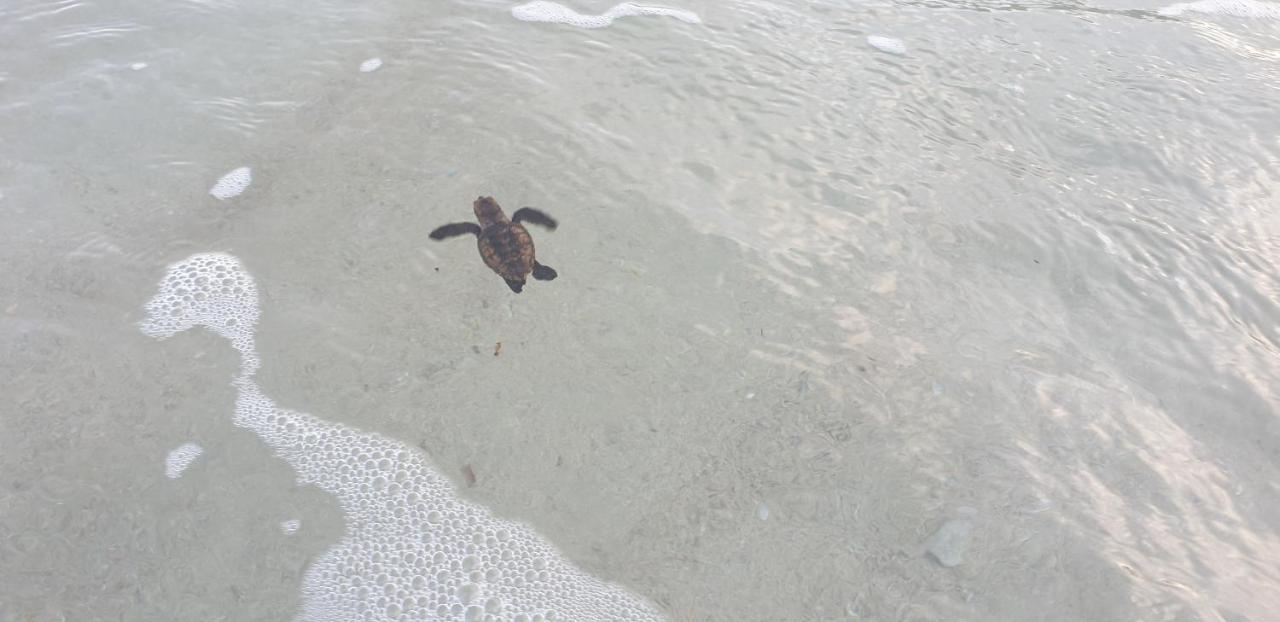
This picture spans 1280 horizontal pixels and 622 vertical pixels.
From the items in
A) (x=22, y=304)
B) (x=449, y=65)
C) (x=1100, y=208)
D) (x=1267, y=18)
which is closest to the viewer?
(x=22, y=304)

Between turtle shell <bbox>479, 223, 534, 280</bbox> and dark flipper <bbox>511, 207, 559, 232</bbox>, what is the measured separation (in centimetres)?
16

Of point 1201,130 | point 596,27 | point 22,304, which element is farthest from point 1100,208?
point 22,304

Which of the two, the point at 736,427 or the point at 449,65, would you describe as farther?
the point at 449,65

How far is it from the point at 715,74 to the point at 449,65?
1.41m

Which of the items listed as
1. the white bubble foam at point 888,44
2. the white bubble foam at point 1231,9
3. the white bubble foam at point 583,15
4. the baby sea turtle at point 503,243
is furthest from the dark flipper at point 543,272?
the white bubble foam at point 1231,9

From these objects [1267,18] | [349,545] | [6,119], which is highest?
[1267,18]

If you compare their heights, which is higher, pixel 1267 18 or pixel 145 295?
pixel 1267 18

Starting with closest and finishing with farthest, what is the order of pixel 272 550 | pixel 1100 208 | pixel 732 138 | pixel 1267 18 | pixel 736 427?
pixel 272 550
pixel 736 427
pixel 1100 208
pixel 732 138
pixel 1267 18

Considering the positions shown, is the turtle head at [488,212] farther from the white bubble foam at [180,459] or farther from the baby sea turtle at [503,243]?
the white bubble foam at [180,459]

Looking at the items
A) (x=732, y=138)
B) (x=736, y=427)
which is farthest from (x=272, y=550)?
(x=732, y=138)

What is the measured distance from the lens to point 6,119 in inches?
141

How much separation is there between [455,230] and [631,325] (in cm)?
84

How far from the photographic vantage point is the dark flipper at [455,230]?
10.00ft

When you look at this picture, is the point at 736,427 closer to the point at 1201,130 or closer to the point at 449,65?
the point at 449,65
